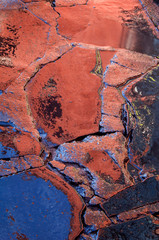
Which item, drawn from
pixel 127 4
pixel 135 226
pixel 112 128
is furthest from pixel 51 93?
pixel 127 4

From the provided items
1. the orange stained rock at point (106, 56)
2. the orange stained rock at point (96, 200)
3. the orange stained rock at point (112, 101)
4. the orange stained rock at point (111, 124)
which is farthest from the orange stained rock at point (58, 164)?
the orange stained rock at point (106, 56)

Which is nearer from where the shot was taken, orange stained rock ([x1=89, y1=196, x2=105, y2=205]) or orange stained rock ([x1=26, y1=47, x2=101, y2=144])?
orange stained rock ([x1=89, y1=196, x2=105, y2=205])

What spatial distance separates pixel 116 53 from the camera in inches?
91.7

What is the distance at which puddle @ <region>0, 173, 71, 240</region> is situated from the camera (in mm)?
1237

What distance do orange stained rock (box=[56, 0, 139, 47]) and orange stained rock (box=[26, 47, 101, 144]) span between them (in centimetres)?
42

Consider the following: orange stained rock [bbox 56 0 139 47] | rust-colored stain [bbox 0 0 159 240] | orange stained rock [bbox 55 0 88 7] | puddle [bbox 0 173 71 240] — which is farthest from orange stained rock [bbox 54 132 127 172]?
orange stained rock [bbox 55 0 88 7]

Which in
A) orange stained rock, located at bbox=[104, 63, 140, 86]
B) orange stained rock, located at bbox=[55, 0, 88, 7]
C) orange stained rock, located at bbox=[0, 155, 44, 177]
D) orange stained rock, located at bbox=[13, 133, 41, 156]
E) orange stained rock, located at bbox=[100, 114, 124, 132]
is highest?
orange stained rock, located at bbox=[55, 0, 88, 7]

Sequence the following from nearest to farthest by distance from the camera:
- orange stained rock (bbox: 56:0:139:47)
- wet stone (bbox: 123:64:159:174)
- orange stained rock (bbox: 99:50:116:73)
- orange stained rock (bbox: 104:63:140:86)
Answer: wet stone (bbox: 123:64:159:174) < orange stained rock (bbox: 104:63:140:86) < orange stained rock (bbox: 99:50:116:73) < orange stained rock (bbox: 56:0:139:47)

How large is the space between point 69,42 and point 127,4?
4.61ft

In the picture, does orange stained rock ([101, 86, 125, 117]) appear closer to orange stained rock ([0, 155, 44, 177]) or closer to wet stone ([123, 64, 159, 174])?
wet stone ([123, 64, 159, 174])

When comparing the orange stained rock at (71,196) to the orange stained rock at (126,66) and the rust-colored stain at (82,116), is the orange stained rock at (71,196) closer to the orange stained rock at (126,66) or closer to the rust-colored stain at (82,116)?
the rust-colored stain at (82,116)

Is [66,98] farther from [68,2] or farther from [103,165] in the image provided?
[68,2]

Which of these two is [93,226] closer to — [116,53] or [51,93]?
[51,93]

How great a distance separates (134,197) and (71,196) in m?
0.43
